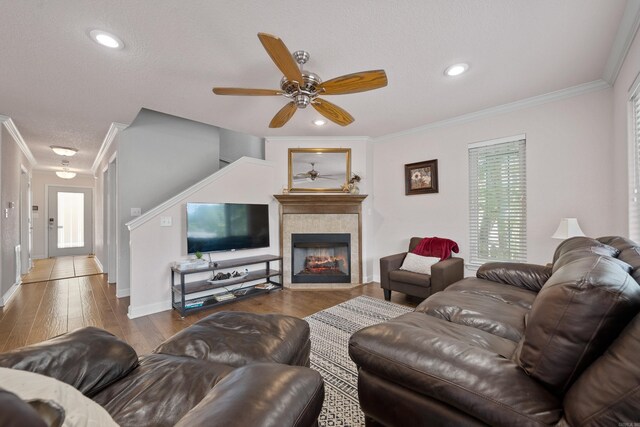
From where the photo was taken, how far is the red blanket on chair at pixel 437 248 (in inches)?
131

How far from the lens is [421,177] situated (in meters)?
3.97

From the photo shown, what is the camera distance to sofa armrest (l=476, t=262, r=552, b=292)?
2229 mm

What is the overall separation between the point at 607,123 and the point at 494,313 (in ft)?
8.09

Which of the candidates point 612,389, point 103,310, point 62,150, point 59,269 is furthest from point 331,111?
point 59,269

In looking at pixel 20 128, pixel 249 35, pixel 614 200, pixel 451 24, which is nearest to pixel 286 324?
pixel 249 35

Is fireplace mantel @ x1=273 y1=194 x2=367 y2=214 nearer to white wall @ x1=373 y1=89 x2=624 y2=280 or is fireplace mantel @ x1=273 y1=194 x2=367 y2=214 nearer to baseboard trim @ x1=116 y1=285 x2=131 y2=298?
white wall @ x1=373 y1=89 x2=624 y2=280

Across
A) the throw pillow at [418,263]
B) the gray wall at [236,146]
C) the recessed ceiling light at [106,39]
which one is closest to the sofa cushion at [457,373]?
the throw pillow at [418,263]

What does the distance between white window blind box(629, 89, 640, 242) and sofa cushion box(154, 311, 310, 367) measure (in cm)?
275

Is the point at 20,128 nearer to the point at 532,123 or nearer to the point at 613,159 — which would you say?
the point at 532,123

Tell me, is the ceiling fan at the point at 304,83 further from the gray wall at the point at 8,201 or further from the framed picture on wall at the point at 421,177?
the gray wall at the point at 8,201

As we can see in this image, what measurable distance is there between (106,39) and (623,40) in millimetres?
3783

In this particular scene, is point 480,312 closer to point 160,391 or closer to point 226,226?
point 160,391

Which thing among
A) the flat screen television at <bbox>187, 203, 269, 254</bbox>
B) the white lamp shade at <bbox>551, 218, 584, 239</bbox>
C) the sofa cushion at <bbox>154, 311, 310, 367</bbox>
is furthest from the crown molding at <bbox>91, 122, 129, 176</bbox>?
the white lamp shade at <bbox>551, 218, 584, 239</bbox>

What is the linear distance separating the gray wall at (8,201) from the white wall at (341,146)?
344 centimetres
